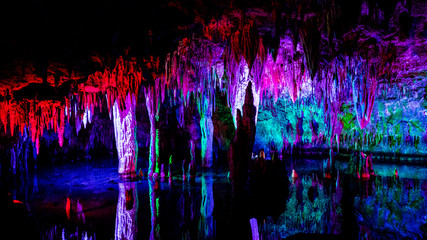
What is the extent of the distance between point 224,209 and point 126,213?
2.05m

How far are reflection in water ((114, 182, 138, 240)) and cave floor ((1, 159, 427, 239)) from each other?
3 cm

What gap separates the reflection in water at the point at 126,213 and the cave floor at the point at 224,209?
0.09 feet

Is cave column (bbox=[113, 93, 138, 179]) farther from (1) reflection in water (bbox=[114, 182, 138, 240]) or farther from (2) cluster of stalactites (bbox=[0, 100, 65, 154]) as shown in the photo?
(2) cluster of stalactites (bbox=[0, 100, 65, 154])

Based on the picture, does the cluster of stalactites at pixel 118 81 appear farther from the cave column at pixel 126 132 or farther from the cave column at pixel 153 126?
the cave column at pixel 153 126

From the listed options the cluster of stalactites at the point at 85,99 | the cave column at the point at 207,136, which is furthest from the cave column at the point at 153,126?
the cave column at the point at 207,136

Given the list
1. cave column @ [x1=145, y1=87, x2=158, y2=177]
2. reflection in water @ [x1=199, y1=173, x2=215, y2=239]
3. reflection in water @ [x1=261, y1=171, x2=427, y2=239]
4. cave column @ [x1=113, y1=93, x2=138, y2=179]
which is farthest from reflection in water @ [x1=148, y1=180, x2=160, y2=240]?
reflection in water @ [x1=261, y1=171, x2=427, y2=239]

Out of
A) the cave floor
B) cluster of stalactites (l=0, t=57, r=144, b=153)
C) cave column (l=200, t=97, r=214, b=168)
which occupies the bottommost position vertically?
the cave floor

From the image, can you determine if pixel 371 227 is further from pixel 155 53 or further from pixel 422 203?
pixel 155 53

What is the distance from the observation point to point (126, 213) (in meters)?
5.61

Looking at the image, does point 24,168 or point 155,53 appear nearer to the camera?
point 155,53

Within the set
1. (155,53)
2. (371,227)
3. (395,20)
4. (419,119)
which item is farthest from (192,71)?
(419,119)

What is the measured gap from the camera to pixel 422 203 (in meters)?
6.36

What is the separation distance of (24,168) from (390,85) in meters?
16.0

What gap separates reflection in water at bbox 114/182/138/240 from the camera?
4.45 m
